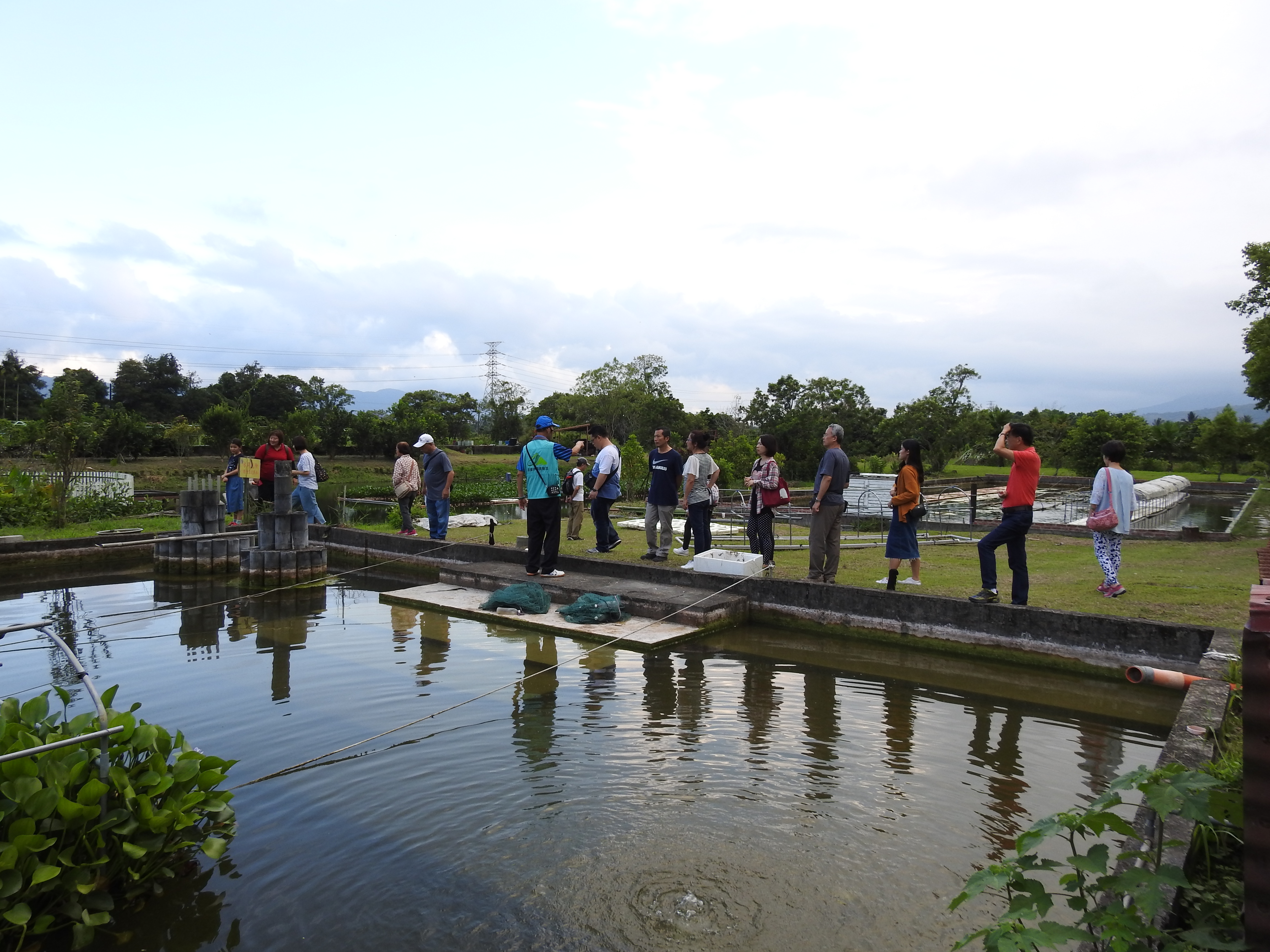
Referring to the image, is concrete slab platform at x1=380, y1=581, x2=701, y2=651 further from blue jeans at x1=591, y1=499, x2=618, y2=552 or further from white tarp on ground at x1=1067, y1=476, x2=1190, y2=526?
white tarp on ground at x1=1067, y1=476, x2=1190, y2=526

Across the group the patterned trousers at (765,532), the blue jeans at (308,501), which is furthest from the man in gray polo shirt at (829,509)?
the blue jeans at (308,501)

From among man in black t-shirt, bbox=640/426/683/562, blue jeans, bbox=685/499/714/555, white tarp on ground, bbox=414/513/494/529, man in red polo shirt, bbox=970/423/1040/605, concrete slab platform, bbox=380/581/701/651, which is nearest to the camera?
man in red polo shirt, bbox=970/423/1040/605

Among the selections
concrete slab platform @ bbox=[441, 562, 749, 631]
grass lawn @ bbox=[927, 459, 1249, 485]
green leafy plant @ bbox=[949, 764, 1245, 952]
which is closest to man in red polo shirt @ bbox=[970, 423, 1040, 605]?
concrete slab platform @ bbox=[441, 562, 749, 631]

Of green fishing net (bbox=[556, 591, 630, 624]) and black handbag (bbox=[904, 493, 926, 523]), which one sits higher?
black handbag (bbox=[904, 493, 926, 523])

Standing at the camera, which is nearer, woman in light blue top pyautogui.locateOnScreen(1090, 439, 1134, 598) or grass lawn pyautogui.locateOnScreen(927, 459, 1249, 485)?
woman in light blue top pyautogui.locateOnScreen(1090, 439, 1134, 598)

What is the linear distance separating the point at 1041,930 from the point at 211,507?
12929 mm

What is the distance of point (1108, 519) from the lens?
791 centimetres

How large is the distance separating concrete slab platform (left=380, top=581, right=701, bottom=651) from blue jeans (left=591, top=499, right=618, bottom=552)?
1836mm

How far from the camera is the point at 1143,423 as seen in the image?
45.6 meters

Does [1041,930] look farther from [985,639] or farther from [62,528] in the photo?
[62,528]

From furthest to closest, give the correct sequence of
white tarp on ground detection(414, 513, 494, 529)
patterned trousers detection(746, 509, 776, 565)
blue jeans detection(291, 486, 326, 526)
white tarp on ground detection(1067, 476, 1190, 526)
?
white tarp on ground detection(1067, 476, 1190, 526) < white tarp on ground detection(414, 513, 494, 529) < blue jeans detection(291, 486, 326, 526) < patterned trousers detection(746, 509, 776, 565)

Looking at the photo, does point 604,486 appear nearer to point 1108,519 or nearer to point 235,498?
point 1108,519

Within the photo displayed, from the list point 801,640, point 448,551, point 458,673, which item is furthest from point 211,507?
Result: point 801,640

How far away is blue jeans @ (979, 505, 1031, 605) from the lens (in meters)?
7.28
